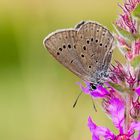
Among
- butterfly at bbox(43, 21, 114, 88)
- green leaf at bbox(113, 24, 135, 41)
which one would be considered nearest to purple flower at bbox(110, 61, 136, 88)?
butterfly at bbox(43, 21, 114, 88)

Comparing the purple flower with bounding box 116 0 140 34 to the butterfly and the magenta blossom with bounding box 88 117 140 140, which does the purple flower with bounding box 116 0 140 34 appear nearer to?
the butterfly

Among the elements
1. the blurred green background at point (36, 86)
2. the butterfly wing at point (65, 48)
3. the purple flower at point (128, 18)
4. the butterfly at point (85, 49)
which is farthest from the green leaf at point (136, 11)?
the blurred green background at point (36, 86)

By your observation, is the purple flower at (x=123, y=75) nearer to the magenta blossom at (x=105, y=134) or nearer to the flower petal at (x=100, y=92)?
the flower petal at (x=100, y=92)

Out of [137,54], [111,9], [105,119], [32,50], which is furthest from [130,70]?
[111,9]

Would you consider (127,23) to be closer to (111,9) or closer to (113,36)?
(113,36)

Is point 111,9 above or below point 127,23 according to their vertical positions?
below
